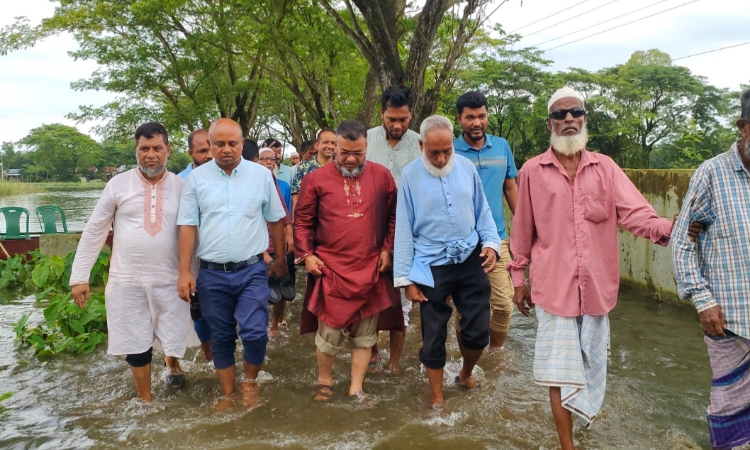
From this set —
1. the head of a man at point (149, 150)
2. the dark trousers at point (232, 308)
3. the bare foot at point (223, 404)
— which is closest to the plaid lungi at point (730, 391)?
the dark trousers at point (232, 308)

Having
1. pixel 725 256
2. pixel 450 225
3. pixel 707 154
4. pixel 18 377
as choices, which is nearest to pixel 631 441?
pixel 725 256

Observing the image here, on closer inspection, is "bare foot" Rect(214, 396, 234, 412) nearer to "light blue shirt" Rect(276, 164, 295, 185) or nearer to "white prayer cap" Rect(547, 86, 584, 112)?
"white prayer cap" Rect(547, 86, 584, 112)

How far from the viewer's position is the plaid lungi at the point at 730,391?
2871mm

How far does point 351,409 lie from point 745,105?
3.00 meters

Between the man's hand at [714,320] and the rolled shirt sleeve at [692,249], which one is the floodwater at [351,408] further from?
the rolled shirt sleeve at [692,249]

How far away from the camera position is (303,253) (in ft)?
13.4

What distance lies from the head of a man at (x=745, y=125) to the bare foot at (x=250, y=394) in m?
3.41

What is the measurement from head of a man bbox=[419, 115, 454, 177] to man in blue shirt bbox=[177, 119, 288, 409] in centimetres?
126

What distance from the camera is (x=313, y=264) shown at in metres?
4.03

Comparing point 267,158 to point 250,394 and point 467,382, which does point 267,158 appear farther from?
point 467,382

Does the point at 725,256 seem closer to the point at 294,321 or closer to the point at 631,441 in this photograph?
the point at 631,441

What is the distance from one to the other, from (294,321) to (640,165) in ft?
107

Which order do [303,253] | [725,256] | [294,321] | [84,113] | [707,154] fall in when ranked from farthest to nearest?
1. [707,154]
2. [84,113]
3. [294,321]
4. [303,253]
5. [725,256]

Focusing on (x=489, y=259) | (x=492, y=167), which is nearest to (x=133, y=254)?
(x=489, y=259)
